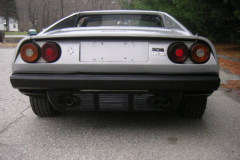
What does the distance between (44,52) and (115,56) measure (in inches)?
26.1

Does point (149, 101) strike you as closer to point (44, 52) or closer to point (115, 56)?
point (115, 56)

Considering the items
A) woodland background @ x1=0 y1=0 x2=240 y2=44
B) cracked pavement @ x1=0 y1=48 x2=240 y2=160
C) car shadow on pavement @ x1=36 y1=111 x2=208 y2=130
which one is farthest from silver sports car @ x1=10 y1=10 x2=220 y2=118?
woodland background @ x1=0 y1=0 x2=240 y2=44

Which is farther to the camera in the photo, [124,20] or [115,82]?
[124,20]

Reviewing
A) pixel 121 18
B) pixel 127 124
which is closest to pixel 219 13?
pixel 121 18

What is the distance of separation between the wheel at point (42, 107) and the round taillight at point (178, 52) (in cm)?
146

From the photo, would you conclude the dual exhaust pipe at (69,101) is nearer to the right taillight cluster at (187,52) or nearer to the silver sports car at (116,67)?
the silver sports car at (116,67)

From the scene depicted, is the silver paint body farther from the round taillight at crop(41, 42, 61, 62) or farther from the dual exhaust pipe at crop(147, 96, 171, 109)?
the dual exhaust pipe at crop(147, 96, 171, 109)

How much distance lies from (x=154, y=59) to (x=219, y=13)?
9.05 metres

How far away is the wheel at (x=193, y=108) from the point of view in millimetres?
2861

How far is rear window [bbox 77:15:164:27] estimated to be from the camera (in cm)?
367

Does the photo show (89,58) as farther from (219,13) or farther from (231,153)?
(219,13)

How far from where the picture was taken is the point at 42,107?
298 cm

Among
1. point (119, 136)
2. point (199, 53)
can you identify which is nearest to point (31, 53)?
point (119, 136)

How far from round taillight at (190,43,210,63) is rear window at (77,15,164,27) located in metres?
1.41
